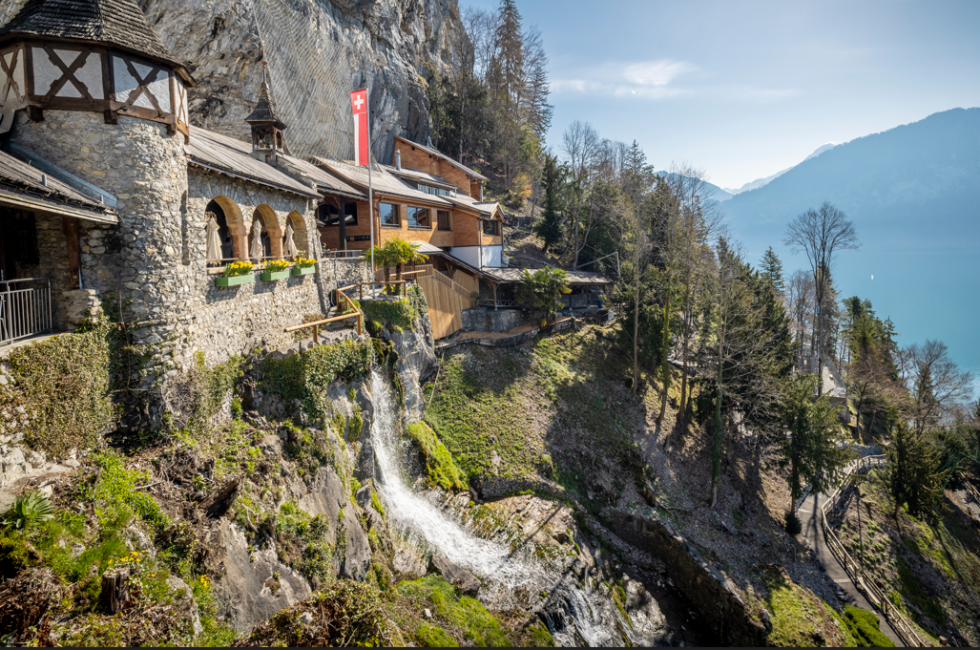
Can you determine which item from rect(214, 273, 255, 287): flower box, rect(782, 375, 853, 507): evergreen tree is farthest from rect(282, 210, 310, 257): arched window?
rect(782, 375, 853, 507): evergreen tree

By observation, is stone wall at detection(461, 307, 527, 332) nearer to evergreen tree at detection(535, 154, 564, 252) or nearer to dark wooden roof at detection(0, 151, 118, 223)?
evergreen tree at detection(535, 154, 564, 252)

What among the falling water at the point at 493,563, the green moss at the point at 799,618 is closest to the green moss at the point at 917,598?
the green moss at the point at 799,618

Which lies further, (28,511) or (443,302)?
(443,302)

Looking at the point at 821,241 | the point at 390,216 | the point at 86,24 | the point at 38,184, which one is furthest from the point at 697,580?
the point at 821,241

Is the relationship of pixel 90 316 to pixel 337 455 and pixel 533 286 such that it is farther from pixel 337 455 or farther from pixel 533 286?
pixel 533 286

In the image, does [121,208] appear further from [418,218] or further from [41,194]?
[418,218]

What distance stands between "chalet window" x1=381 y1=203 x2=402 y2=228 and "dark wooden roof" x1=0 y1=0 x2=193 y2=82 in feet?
51.9

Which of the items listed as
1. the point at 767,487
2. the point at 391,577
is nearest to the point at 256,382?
the point at 391,577

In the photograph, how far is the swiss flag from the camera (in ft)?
63.6

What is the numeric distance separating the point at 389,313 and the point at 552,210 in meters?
24.7

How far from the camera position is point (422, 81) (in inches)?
1713

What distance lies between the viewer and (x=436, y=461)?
17.9m

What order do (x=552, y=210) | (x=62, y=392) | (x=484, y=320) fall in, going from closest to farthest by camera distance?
(x=62, y=392)
(x=484, y=320)
(x=552, y=210)

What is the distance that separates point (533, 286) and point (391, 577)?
61.0ft
